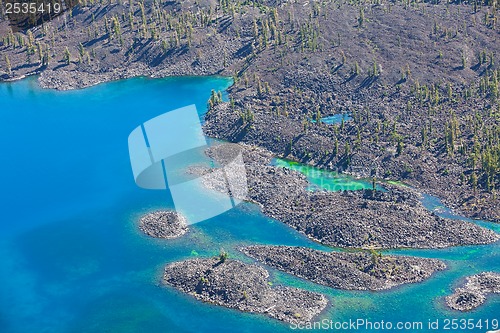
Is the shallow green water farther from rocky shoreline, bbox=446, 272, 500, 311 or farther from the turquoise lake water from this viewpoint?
rocky shoreline, bbox=446, 272, 500, 311

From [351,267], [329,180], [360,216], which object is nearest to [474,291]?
[351,267]

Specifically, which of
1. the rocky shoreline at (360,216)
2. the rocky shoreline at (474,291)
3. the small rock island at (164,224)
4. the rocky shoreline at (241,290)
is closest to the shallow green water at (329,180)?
the rocky shoreline at (360,216)

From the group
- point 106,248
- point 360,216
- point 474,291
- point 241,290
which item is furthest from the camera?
point 360,216

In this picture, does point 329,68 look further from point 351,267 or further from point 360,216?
point 351,267

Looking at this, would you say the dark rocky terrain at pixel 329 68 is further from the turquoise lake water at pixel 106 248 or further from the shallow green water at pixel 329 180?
the turquoise lake water at pixel 106 248

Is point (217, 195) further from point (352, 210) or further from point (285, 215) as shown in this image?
point (352, 210)

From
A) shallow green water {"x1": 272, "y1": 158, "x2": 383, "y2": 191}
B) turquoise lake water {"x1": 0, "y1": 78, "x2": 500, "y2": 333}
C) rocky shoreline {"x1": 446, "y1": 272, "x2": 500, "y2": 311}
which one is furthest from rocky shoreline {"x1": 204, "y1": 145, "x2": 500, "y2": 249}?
rocky shoreline {"x1": 446, "y1": 272, "x2": 500, "y2": 311}
